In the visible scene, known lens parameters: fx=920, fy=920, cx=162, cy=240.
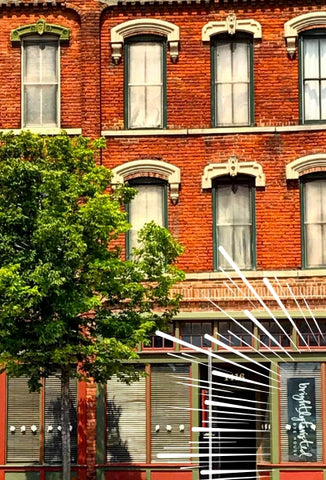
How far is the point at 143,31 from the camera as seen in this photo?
18.8 meters

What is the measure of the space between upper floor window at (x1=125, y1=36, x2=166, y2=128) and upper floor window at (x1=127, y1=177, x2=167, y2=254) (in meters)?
1.19

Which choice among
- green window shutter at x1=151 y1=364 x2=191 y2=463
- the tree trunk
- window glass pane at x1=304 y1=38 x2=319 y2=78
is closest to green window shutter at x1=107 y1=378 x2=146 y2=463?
green window shutter at x1=151 y1=364 x2=191 y2=463

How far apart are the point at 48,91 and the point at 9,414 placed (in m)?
6.60

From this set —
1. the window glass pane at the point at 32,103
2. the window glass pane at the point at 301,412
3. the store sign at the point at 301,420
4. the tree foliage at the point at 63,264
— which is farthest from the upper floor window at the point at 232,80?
the store sign at the point at 301,420

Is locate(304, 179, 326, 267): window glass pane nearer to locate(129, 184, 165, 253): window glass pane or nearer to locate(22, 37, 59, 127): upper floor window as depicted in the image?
locate(129, 184, 165, 253): window glass pane

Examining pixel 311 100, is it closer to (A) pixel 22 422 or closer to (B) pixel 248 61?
(B) pixel 248 61

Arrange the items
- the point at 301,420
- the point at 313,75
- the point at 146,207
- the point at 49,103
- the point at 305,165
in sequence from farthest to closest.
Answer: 1. the point at 49,103
2. the point at 313,75
3. the point at 146,207
4. the point at 305,165
5. the point at 301,420

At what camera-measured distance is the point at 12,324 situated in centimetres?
1447

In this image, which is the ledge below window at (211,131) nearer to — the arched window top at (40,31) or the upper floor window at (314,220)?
the upper floor window at (314,220)

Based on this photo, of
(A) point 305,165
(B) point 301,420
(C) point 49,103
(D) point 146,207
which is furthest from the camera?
(C) point 49,103

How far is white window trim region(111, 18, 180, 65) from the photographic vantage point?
18.7 m

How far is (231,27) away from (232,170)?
2.95 m

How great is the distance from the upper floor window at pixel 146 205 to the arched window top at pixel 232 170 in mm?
903

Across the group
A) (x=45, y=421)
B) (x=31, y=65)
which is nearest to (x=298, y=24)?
(x=31, y=65)
